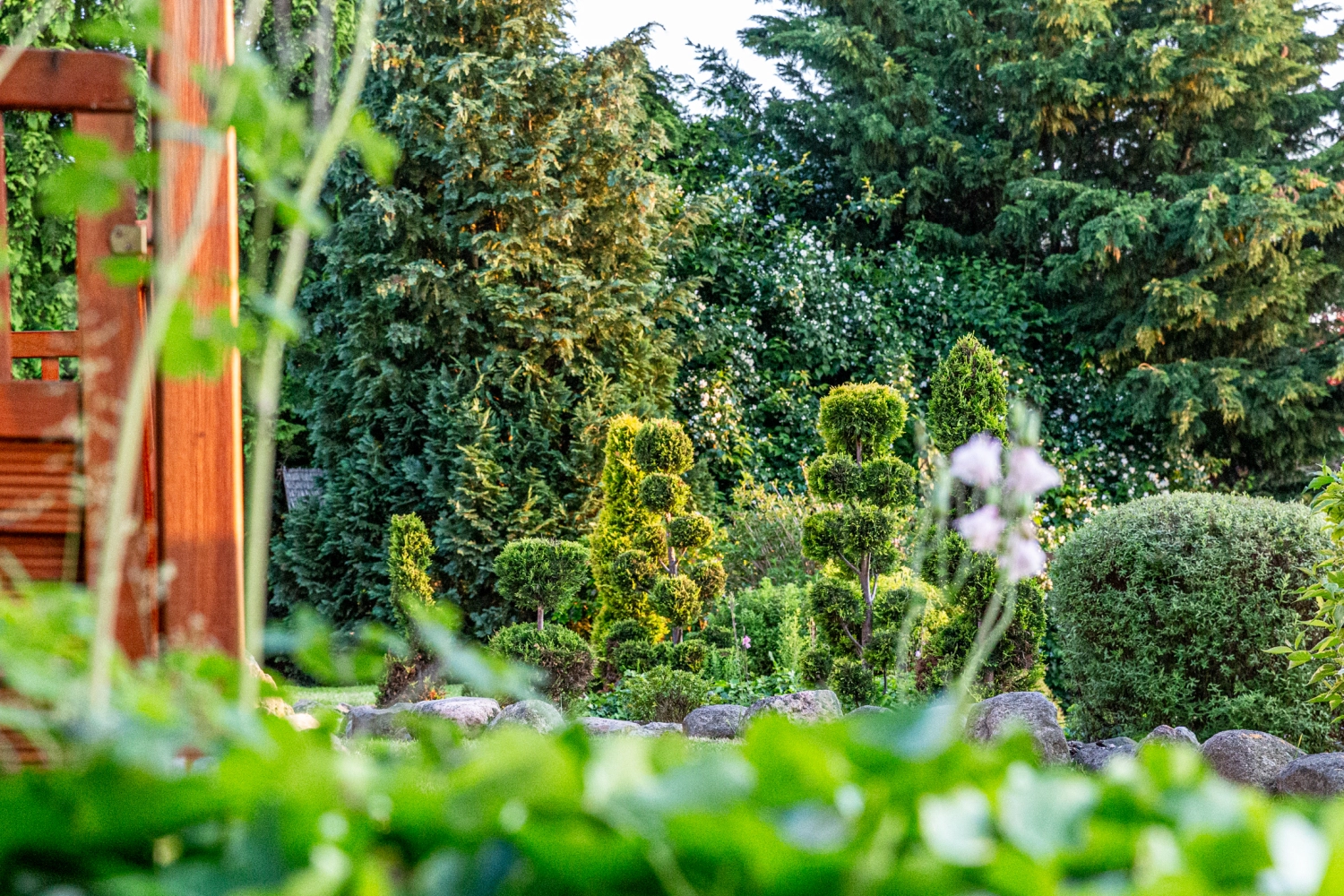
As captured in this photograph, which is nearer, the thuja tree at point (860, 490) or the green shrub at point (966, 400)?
the thuja tree at point (860, 490)

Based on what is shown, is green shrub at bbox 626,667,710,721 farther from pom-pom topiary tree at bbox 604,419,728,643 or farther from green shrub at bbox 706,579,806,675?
green shrub at bbox 706,579,806,675

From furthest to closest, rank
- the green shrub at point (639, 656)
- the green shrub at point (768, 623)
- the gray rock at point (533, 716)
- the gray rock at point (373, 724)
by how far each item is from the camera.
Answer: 1. the green shrub at point (768, 623)
2. the green shrub at point (639, 656)
3. the gray rock at point (533, 716)
4. the gray rock at point (373, 724)

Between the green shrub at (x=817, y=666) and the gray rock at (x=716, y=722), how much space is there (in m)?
0.53

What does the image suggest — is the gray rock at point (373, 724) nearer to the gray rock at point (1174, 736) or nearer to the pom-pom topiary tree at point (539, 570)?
the pom-pom topiary tree at point (539, 570)

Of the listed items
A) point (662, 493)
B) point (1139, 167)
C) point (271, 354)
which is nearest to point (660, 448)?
point (662, 493)

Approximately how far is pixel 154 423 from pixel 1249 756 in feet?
14.6

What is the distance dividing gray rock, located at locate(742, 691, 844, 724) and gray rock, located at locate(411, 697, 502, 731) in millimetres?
1339

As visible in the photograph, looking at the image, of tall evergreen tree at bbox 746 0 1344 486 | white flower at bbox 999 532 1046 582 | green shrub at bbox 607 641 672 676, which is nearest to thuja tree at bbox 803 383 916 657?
green shrub at bbox 607 641 672 676

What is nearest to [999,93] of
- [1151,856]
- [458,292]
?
[458,292]

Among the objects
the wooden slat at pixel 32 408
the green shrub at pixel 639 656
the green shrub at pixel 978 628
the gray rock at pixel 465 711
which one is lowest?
the gray rock at pixel 465 711

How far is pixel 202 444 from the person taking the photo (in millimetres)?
Result: 1164

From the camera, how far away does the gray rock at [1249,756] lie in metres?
4.20

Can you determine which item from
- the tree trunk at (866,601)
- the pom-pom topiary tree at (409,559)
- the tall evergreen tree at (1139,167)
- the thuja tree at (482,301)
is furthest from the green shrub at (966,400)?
the tall evergreen tree at (1139,167)

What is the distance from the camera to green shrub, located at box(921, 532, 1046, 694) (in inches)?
217
